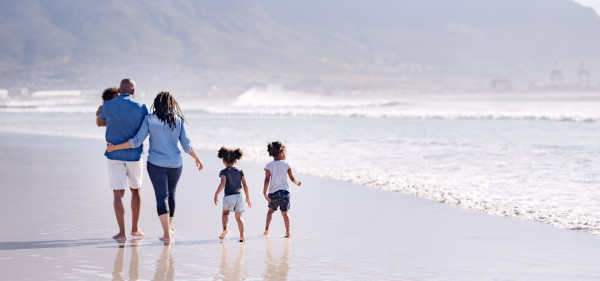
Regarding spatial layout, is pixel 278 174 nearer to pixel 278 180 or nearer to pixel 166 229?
pixel 278 180

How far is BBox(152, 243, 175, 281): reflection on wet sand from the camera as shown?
7.16 meters

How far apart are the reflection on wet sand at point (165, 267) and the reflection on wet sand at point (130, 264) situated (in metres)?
0.17

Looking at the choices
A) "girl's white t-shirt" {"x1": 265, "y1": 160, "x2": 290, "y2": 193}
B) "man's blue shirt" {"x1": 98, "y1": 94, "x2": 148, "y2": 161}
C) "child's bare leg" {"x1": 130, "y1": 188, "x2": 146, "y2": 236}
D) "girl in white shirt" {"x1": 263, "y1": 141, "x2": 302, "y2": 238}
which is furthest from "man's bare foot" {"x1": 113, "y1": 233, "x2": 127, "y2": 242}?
"girl's white t-shirt" {"x1": 265, "y1": 160, "x2": 290, "y2": 193}

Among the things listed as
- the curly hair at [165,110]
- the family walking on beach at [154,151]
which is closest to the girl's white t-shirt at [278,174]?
the family walking on beach at [154,151]

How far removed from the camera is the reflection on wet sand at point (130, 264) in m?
7.11

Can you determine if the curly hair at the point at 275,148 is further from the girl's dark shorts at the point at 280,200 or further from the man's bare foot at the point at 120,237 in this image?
the man's bare foot at the point at 120,237

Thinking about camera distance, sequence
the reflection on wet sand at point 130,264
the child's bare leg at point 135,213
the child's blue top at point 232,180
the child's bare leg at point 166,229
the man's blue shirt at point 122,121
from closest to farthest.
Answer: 1. the reflection on wet sand at point 130,264
2. the child's bare leg at point 166,229
3. the man's blue shirt at point 122,121
4. the child's blue top at point 232,180
5. the child's bare leg at point 135,213

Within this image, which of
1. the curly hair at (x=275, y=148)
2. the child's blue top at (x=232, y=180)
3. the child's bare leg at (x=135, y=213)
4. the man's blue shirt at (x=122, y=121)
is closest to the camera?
the man's blue shirt at (x=122, y=121)

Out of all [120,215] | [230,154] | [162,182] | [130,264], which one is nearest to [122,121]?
[162,182]

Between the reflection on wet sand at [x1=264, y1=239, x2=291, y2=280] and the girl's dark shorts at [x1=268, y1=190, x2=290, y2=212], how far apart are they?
44 centimetres

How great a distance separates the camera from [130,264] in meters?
7.66

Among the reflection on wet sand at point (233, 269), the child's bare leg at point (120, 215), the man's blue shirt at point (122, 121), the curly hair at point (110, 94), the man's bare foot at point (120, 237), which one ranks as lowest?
the reflection on wet sand at point (233, 269)

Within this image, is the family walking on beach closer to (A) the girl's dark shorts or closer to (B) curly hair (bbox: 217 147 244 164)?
(B) curly hair (bbox: 217 147 244 164)

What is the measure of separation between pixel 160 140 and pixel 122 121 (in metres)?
0.44
